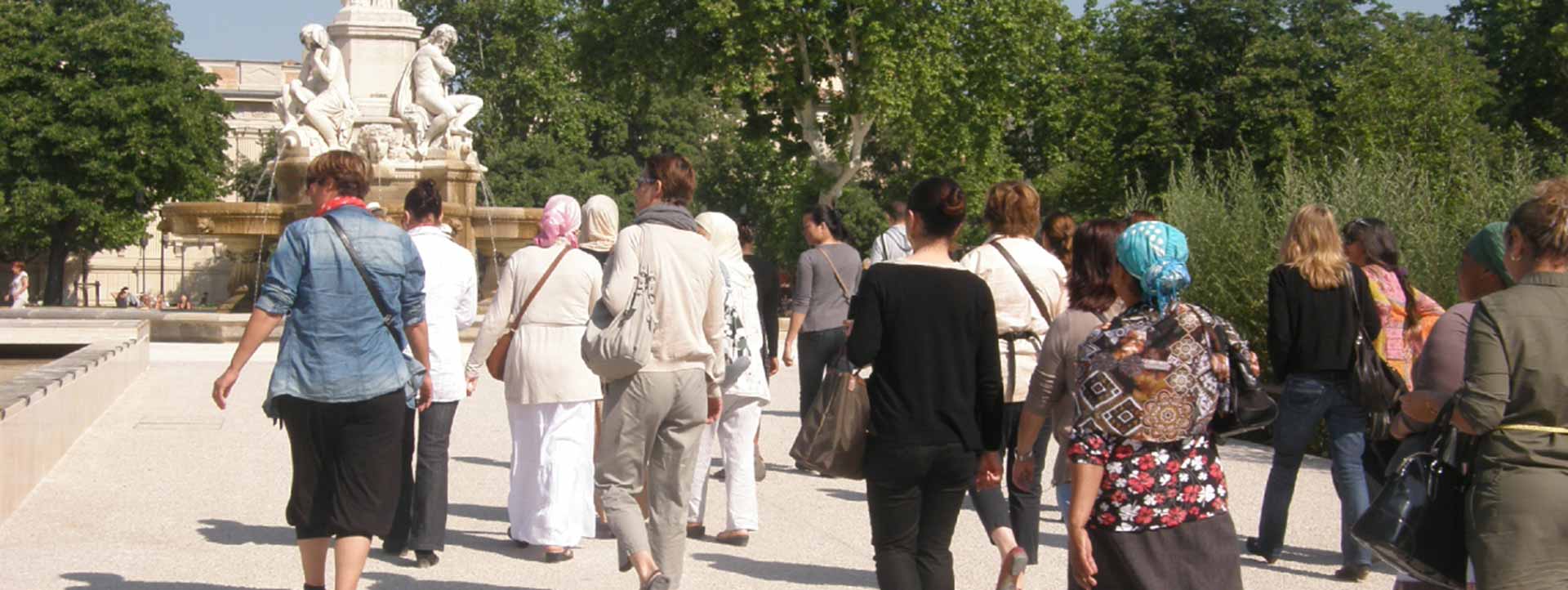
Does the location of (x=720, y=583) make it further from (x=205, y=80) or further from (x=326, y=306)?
(x=205, y=80)

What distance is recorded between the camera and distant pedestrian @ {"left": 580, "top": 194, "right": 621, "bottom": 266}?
27.0 ft

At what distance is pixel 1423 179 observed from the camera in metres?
15.7

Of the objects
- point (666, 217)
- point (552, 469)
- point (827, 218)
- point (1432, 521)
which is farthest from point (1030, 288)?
point (827, 218)

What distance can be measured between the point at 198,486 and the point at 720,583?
4175 millimetres

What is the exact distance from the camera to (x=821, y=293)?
11.4 metres

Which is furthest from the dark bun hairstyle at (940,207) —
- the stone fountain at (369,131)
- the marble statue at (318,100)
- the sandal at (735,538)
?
the marble statue at (318,100)

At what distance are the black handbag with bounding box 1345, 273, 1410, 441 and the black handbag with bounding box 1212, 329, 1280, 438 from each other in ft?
9.92

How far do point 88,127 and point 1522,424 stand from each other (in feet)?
Answer: 190

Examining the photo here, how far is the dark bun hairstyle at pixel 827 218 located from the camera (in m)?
11.3

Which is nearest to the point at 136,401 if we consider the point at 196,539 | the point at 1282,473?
the point at 196,539

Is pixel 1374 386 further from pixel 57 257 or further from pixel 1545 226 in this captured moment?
pixel 57 257

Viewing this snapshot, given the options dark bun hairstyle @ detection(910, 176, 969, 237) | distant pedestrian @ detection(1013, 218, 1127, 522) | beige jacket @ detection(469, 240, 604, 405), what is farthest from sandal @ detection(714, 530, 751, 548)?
dark bun hairstyle @ detection(910, 176, 969, 237)

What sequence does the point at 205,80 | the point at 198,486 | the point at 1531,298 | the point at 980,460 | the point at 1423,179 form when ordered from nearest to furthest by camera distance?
the point at 1531,298, the point at 980,460, the point at 198,486, the point at 1423,179, the point at 205,80

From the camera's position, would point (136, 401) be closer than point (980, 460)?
No
